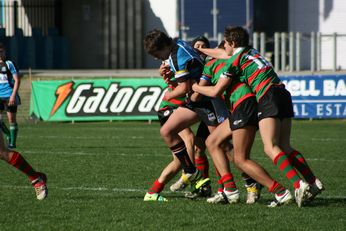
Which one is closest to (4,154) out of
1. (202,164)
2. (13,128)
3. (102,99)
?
(202,164)

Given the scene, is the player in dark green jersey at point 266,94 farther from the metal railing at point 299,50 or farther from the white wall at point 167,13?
the white wall at point 167,13

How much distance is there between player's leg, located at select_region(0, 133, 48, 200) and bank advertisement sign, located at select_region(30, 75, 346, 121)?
15.5m

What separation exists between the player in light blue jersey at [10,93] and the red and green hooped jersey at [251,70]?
877 centimetres

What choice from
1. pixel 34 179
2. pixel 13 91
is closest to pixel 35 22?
pixel 13 91

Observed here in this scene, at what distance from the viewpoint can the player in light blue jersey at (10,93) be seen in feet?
60.1

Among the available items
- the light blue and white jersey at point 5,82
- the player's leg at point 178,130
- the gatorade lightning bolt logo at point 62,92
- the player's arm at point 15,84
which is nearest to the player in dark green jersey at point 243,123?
the player's leg at point 178,130

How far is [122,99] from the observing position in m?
26.8

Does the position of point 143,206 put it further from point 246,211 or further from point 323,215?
point 323,215

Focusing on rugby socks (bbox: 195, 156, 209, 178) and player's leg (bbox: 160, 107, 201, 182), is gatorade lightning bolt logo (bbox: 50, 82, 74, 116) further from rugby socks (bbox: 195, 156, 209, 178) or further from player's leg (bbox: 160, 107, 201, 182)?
player's leg (bbox: 160, 107, 201, 182)

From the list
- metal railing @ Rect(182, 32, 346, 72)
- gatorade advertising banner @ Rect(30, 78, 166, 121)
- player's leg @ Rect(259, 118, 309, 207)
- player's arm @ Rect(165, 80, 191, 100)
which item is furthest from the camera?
metal railing @ Rect(182, 32, 346, 72)

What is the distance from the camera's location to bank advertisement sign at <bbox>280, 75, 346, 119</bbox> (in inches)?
990

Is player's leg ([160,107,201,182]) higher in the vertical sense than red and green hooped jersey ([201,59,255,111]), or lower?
lower

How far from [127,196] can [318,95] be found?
49.3 feet

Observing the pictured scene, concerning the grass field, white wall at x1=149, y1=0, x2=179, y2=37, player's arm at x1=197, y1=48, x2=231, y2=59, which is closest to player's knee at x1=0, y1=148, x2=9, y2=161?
the grass field
